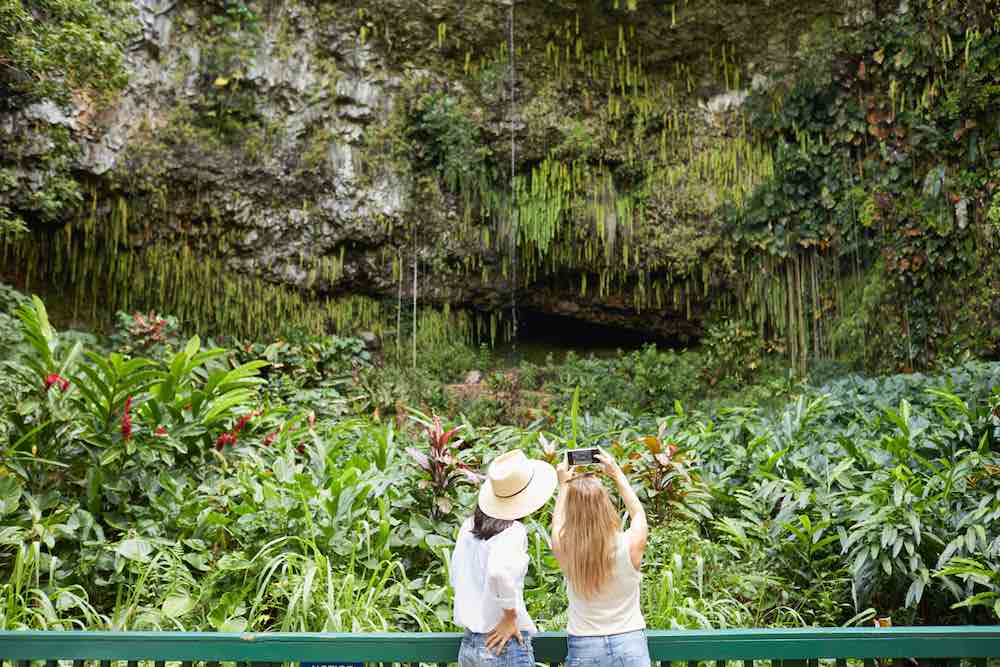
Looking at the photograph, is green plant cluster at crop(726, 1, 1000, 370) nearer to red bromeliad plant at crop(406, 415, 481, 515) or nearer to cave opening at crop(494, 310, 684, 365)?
cave opening at crop(494, 310, 684, 365)

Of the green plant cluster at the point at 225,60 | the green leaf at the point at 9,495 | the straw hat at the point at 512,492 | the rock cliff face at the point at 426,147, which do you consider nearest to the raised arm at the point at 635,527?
the straw hat at the point at 512,492

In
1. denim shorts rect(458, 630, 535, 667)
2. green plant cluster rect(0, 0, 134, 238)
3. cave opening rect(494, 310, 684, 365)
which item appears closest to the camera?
denim shorts rect(458, 630, 535, 667)

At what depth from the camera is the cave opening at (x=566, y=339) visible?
1039 centimetres

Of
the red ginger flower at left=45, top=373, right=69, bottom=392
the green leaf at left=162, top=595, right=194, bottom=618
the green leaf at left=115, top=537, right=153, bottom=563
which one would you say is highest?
the red ginger flower at left=45, top=373, right=69, bottom=392

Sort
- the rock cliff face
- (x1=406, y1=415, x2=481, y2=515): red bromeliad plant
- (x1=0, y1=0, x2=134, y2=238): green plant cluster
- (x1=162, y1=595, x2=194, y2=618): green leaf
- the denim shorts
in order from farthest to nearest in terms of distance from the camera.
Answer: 1. the rock cliff face
2. (x1=0, y1=0, x2=134, y2=238): green plant cluster
3. (x1=406, y1=415, x2=481, y2=515): red bromeliad plant
4. (x1=162, y1=595, x2=194, y2=618): green leaf
5. the denim shorts

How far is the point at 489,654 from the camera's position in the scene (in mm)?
1992

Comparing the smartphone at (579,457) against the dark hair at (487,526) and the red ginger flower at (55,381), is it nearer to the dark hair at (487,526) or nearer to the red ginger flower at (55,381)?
the dark hair at (487,526)

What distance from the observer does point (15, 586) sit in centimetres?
316

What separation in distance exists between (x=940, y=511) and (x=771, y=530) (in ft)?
2.67

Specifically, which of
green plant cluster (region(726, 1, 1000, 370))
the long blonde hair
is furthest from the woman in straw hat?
green plant cluster (region(726, 1, 1000, 370))

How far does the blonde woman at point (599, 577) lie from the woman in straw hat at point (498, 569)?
0.14 m

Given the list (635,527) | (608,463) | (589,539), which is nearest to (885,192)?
(608,463)

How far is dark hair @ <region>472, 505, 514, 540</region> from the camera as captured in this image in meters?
2.14

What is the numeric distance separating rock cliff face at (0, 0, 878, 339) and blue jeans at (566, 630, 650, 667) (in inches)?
293
